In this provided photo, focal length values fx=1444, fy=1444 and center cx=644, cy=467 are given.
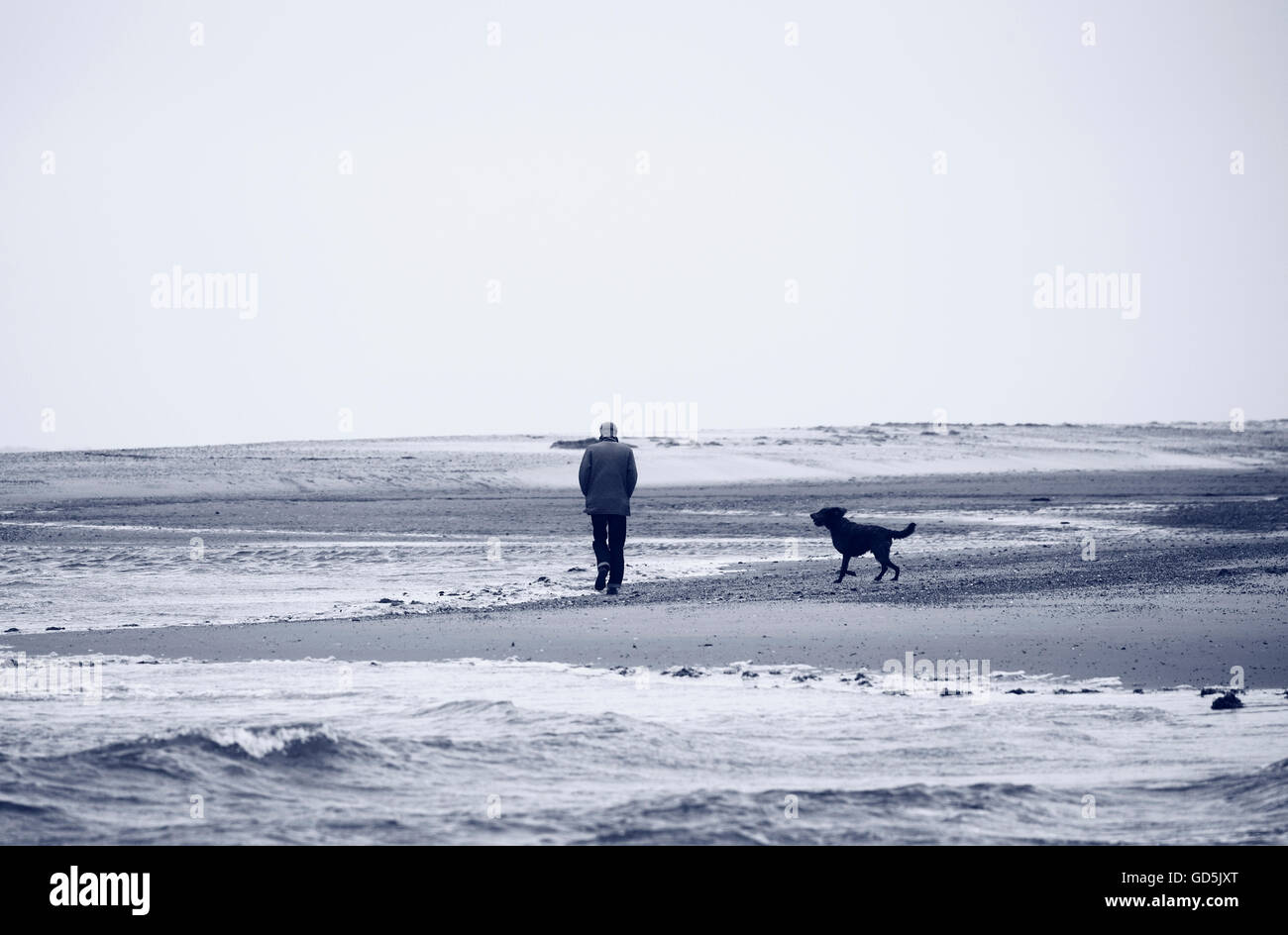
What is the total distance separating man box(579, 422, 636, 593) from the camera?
14516 millimetres

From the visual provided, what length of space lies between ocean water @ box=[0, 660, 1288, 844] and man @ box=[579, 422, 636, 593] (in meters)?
5.24

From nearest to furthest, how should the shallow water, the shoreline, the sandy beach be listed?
the sandy beach → the shoreline → the shallow water

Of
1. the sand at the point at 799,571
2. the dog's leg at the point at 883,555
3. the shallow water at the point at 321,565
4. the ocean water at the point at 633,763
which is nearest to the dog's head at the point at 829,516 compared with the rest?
the dog's leg at the point at 883,555

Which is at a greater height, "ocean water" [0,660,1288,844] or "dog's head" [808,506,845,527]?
"dog's head" [808,506,845,527]

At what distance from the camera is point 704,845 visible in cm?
570

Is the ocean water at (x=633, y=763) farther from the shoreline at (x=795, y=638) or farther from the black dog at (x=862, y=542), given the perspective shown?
the black dog at (x=862, y=542)

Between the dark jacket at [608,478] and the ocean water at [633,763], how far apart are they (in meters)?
5.30

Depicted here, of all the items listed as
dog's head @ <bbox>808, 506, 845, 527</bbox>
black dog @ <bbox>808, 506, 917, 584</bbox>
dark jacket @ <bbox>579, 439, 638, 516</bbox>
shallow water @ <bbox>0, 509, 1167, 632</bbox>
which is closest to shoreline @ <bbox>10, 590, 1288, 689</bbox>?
shallow water @ <bbox>0, 509, 1167, 632</bbox>

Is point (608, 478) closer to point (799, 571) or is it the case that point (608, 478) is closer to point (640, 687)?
point (799, 571)

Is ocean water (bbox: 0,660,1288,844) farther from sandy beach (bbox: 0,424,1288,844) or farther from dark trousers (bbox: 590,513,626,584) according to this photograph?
dark trousers (bbox: 590,513,626,584)

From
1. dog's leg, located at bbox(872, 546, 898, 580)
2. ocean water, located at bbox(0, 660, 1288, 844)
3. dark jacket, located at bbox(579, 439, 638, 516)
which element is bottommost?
ocean water, located at bbox(0, 660, 1288, 844)

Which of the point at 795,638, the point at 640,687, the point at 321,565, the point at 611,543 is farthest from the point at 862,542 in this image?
the point at 321,565
